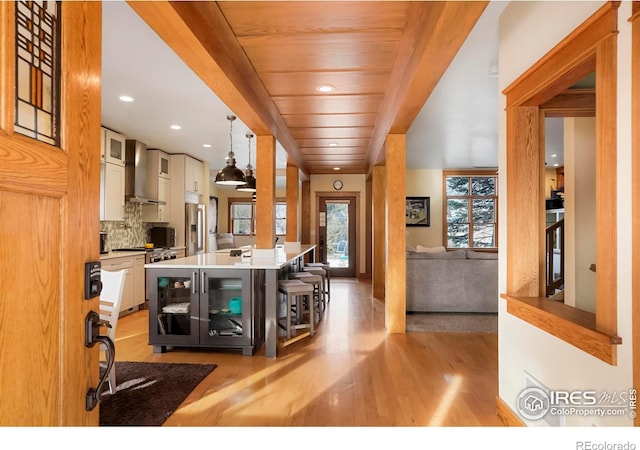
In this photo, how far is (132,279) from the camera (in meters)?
5.29

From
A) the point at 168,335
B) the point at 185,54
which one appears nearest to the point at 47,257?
the point at 185,54

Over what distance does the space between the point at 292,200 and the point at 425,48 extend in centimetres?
485

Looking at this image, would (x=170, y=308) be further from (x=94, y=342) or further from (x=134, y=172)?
(x=134, y=172)

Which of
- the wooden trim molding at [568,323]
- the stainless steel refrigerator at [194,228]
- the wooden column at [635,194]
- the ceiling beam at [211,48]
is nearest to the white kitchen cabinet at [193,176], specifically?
Result: the stainless steel refrigerator at [194,228]

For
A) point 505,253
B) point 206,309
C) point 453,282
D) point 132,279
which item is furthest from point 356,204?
point 505,253

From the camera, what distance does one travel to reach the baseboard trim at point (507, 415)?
6.98ft

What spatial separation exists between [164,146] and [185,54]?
458 centimetres

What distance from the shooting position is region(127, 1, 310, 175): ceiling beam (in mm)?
1814

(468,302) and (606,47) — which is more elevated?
(606,47)

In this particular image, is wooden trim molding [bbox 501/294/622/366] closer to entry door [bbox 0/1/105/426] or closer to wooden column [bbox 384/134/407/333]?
entry door [bbox 0/1/105/426]

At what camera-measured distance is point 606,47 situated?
1.45m

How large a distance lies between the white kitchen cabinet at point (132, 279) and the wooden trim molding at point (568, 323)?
4.68 metres
